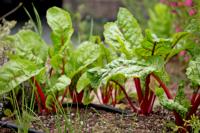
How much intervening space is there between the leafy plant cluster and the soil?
8 centimetres

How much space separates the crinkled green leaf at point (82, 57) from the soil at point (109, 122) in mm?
241

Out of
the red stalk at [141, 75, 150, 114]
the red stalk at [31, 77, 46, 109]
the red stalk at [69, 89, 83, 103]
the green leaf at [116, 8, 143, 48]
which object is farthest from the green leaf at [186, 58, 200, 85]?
the red stalk at [31, 77, 46, 109]

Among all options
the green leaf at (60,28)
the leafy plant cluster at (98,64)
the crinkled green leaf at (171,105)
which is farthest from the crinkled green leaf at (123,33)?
the crinkled green leaf at (171,105)

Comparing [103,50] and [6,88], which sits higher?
[103,50]

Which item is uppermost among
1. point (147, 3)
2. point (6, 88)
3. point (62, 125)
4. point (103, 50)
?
point (147, 3)

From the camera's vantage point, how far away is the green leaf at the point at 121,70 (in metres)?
2.15

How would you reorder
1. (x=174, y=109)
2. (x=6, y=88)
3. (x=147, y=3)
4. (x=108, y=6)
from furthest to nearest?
(x=108, y=6), (x=147, y=3), (x=6, y=88), (x=174, y=109)

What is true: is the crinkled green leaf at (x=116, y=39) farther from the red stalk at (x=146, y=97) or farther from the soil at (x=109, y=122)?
the soil at (x=109, y=122)

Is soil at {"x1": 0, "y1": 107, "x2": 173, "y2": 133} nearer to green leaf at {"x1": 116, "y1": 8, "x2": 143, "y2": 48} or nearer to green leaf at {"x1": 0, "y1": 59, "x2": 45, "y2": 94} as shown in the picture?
green leaf at {"x1": 0, "y1": 59, "x2": 45, "y2": 94}

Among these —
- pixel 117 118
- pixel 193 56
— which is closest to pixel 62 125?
pixel 117 118

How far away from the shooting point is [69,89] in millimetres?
2619

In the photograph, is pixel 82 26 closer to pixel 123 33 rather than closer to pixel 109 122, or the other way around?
pixel 123 33

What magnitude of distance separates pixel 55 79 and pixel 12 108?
32 cm

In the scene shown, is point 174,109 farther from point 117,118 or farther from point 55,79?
point 55,79
